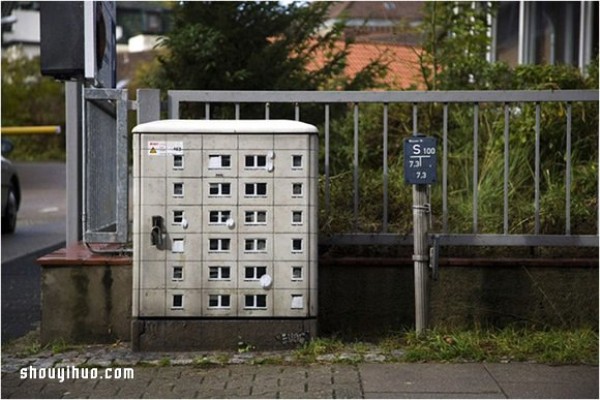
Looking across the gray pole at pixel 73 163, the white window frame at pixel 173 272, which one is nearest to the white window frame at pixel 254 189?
the white window frame at pixel 173 272

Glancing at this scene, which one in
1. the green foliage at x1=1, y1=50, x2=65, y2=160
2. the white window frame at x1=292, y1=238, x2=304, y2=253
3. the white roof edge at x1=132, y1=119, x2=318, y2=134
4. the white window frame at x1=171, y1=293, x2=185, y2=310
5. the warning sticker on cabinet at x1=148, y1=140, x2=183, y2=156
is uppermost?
the green foliage at x1=1, y1=50, x2=65, y2=160

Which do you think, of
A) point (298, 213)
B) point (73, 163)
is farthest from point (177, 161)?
point (73, 163)

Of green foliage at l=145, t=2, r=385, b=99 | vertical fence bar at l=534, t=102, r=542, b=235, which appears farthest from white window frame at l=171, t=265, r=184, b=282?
green foliage at l=145, t=2, r=385, b=99

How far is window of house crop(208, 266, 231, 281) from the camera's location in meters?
6.97

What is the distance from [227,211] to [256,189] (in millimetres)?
223

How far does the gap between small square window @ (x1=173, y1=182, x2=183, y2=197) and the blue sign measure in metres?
1.39

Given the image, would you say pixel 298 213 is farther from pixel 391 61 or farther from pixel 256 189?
pixel 391 61

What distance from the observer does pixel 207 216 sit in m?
6.94

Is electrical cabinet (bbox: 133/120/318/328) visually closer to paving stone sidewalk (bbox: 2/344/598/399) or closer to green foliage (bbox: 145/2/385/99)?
paving stone sidewalk (bbox: 2/344/598/399)

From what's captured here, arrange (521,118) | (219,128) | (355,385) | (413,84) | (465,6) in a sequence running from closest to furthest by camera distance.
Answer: (355,385) < (219,128) < (521,118) < (413,84) < (465,6)

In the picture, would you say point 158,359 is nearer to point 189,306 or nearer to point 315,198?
point 189,306

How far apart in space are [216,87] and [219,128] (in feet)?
18.9

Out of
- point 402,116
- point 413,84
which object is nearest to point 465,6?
point 413,84

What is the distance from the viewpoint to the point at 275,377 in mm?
6457
